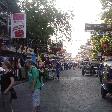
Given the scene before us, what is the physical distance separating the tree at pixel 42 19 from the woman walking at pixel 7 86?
38.0 m

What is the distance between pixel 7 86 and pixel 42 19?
38.3 metres

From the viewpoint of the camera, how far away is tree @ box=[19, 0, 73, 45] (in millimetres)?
50344

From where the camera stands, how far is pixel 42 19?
50250 millimetres

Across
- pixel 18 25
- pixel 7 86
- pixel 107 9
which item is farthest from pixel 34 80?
pixel 107 9

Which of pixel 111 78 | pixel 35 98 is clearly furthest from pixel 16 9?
pixel 35 98

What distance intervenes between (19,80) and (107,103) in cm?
2090

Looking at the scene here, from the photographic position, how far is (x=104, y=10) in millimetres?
46938

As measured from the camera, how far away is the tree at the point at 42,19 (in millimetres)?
50344

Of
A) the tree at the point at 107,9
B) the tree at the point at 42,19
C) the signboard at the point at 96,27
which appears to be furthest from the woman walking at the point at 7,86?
the tree at the point at 42,19

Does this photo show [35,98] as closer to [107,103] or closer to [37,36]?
[107,103]

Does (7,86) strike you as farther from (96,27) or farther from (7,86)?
(96,27)

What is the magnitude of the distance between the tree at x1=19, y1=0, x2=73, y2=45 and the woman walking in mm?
38011

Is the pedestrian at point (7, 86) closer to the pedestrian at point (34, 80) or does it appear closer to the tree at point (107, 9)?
the pedestrian at point (34, 80)

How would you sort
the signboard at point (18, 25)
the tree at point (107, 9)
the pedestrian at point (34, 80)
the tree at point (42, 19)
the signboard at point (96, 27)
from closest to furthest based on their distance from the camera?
1. the pedestrian at point (34, 80)
2. the signboard at point (18, 25)
3. the signboard at point (96, 27)
4. the tree at point (107, 9)
5. the tree at point (42, 19)
